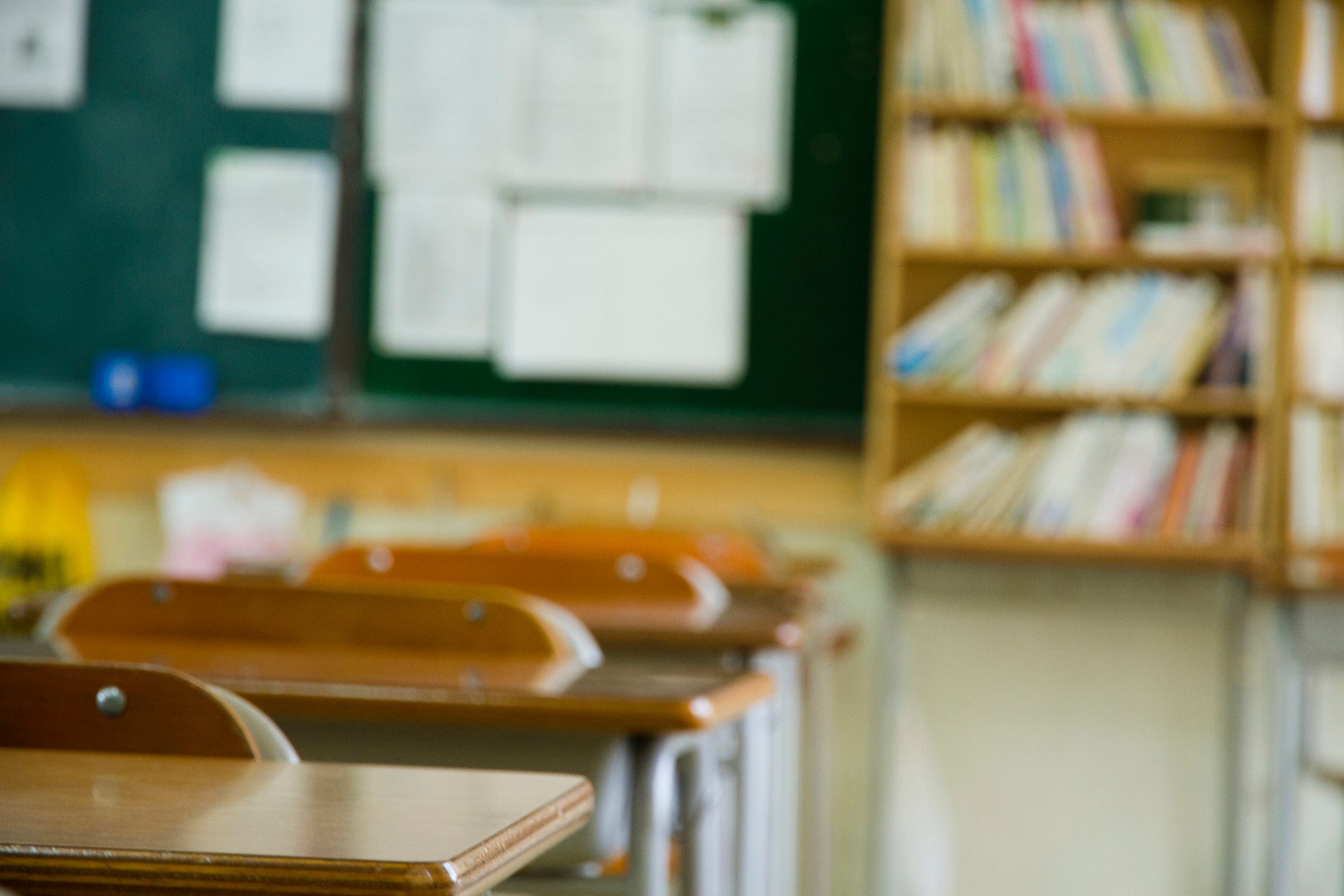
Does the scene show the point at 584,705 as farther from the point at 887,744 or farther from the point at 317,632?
the point at 887,744

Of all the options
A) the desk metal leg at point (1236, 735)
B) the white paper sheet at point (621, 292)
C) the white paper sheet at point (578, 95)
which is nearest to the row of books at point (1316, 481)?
the desk metal leg at point (1236, 735)

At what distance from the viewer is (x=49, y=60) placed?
3984 millimetres

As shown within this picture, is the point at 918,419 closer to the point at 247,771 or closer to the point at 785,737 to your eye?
the point at 785,737

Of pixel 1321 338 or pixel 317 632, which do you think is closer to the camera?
pixel 317 632

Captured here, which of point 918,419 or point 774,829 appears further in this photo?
point 918,419

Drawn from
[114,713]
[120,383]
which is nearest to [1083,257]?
[120,383]

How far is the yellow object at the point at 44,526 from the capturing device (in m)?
3.76

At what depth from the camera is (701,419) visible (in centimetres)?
387

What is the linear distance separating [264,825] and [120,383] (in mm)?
3381

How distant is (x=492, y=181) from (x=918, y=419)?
1.15 meters

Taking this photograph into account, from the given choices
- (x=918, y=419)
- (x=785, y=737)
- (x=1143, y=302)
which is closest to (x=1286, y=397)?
(x=1143, y=302)

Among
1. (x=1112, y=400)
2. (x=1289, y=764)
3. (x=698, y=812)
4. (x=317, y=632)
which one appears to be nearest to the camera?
(x=698, y=812)

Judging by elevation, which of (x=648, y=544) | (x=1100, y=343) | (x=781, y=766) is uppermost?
(x=1100, y=343)

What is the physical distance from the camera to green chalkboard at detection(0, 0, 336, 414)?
3938mm
